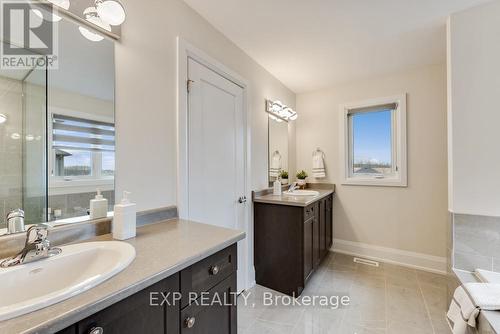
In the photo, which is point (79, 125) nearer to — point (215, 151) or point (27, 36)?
point (27, 36)

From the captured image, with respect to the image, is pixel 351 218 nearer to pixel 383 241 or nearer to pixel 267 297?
pixel 383 241

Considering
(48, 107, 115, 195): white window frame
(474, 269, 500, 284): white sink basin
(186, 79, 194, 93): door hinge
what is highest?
(186, 79, 194, 93): door hinge

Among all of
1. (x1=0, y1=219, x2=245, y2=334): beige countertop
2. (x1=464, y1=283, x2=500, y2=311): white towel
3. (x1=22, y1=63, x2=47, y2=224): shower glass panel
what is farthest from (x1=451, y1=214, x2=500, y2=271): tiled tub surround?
(x1=22, y1=63, x2=47, y2=224): shower glass panel

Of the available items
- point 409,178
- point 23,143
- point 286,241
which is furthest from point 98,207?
point 409,178

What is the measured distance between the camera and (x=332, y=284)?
91.0 inches

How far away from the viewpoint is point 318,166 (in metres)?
3.20

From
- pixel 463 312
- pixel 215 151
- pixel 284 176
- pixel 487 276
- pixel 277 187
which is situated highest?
pixel 215 151

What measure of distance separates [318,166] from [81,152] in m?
2.79

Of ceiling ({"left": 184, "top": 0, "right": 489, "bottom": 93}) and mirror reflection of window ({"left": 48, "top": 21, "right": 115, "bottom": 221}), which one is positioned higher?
ceiling ({"left": 184, "top": 0, "right": 489, "bottom": 93})

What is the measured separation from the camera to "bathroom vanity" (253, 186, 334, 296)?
2.05 meters

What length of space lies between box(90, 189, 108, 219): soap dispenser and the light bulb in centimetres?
84

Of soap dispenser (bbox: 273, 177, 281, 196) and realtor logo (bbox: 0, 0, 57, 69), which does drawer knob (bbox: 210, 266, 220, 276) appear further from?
soap dispenser (bbox: 273, 177, 281, 196)

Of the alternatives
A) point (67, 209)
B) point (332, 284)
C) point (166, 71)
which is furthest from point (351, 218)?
point (67, 209)

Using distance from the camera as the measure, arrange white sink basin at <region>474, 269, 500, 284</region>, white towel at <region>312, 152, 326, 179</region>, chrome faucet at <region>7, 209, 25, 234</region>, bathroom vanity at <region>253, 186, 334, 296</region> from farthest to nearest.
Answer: white towel at <region>312, 152, 326, 179</region> → bathroom vanity at <region>253, 186, 334, 296</region> → white sink basin at <region>474, 269, 500, 284</region> → chrome faucet at <region>7, 209, 25, 234</region>
